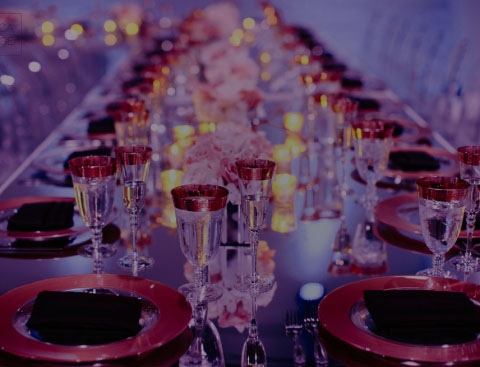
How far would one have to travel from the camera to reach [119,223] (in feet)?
5.61

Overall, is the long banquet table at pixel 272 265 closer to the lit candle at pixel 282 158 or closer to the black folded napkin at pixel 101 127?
the lit candle at pixel 282 158

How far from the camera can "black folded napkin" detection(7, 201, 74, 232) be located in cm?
157

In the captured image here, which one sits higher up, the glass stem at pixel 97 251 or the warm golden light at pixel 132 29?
the warm golden light at pixel 132 29

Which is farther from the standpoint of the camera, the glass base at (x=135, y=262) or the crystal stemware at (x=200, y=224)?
the glass base at (x=135, y=262)

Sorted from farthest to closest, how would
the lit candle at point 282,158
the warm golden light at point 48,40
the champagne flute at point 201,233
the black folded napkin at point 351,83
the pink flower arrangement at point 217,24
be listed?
the warm golden light at point 48,40 < the pink flower arrangement at point 217,24 < the black folded napkin at point 351,83 < the lit candle at point 282,158 < the champagne flute at point 201,233

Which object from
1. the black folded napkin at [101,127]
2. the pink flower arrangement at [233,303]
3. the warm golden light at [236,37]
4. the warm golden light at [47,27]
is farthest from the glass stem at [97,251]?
the warm golden light at [47,27]

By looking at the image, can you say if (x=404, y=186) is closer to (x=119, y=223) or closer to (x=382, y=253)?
(x=382, y=253)

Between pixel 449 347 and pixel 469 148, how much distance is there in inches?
24.5

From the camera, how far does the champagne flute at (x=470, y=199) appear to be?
1377mm

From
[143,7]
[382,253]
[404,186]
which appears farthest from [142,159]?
[143,7]

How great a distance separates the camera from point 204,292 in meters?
1.29

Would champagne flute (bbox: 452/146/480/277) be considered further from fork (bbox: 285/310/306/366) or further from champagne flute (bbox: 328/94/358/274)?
fork (bbox: 285/310/306/366)

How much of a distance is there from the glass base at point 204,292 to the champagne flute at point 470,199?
1.53ft

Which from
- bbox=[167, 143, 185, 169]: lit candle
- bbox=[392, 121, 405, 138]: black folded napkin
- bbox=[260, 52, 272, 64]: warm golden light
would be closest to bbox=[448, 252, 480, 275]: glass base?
bbox=[167, 143, 185, 169]: lit candle
